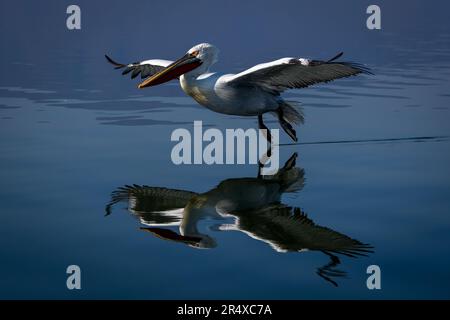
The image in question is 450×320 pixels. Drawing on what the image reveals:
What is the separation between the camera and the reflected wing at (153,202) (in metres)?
6.39

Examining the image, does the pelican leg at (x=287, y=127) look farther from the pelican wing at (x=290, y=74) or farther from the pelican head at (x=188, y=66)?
the pelican head at (x=188, y=66)

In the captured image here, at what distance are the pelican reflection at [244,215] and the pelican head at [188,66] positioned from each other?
1763 mm

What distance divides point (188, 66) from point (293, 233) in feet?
11.1

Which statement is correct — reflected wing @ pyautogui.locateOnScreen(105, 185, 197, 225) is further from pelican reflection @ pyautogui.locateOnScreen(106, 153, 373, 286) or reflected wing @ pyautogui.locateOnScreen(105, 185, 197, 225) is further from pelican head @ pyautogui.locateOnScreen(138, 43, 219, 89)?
pelican head @ pyautogui.locateOnScreen(138, 43, 219, 89)

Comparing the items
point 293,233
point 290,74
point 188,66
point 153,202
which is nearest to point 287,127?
point 290,74

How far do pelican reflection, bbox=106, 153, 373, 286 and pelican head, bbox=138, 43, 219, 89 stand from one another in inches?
69.4

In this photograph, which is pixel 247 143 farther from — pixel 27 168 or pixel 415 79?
pixel 415 79

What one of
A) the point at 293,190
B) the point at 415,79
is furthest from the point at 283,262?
the point at 415,79

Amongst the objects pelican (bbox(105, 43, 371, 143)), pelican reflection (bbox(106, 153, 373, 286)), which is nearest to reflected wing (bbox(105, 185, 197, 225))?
pelican reflection (bbox(106, 153, 373, 286))

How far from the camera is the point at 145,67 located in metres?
10.3

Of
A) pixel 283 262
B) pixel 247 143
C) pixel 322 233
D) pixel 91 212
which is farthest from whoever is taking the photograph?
pixel 247 143

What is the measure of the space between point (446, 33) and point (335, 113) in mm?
15025

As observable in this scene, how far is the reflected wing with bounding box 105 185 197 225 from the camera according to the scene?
6.39 meters

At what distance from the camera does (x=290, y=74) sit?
27.6 feet
